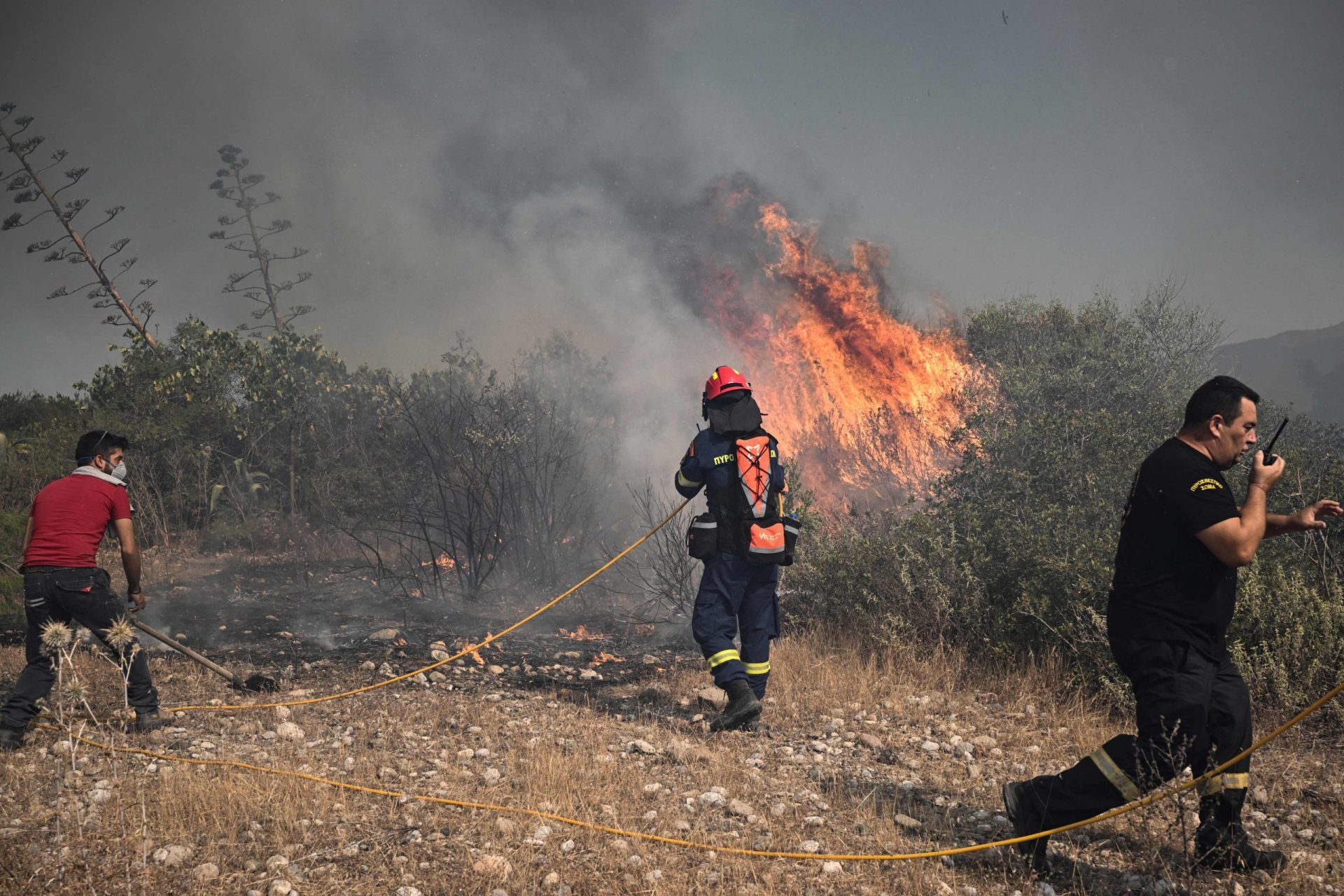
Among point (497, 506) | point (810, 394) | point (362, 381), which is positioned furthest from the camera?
point (362, 381)

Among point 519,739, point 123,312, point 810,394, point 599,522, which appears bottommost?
point 519,739

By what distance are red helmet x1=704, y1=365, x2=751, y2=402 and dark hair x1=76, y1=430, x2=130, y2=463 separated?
3384 millimetres

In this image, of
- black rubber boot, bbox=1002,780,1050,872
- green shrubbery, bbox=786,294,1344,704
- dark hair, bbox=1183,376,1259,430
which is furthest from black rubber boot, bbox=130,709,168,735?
dark hair, bbox=1183,376,1259,430

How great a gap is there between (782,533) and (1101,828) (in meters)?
2.27

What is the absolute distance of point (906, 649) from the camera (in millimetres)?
6445

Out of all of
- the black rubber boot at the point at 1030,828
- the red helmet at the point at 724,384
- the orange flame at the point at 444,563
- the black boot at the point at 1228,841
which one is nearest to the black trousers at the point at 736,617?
the red helmet at the point at 724,384

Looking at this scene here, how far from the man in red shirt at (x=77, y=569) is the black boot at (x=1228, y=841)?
499 cm

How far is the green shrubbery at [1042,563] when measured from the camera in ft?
16.4

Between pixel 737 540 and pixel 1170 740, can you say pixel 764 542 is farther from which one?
pixel 1170 740

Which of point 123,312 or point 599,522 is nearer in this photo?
point 599,522

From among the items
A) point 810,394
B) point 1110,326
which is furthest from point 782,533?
point 1110,326

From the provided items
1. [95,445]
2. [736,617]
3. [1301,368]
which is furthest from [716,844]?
[1301,368]

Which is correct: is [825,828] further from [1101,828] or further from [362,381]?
[362,381]

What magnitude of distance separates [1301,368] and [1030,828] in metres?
41.8
